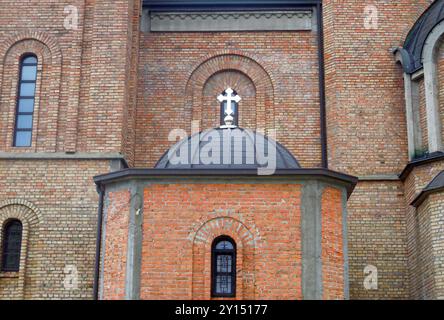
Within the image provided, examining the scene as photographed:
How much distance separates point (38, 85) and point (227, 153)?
5.89 m

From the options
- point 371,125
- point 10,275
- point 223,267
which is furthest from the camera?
point 371,125

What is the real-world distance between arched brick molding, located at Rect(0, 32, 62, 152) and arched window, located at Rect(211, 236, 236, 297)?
592 cm

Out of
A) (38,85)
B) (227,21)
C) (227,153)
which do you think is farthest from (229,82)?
(227,153)

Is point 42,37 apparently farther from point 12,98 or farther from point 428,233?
point 428,233

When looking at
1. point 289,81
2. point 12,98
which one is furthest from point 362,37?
point 12,98

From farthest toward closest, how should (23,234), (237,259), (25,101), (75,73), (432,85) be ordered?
1. (25,101)
2. (75,73)
3. (432,85)
4. (23,234)
5. (237,259)

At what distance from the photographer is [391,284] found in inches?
800

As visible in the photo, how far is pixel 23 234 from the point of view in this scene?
19.8 m

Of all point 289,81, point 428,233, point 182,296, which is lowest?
point 182,296

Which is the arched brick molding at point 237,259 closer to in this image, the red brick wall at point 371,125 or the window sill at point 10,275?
the red brick wall at point 371,125

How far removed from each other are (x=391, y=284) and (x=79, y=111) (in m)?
8.39

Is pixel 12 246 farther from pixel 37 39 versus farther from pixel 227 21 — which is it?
pixel 227 21

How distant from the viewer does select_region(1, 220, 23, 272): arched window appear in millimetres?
19797

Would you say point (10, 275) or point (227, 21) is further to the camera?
point (227, 21)
